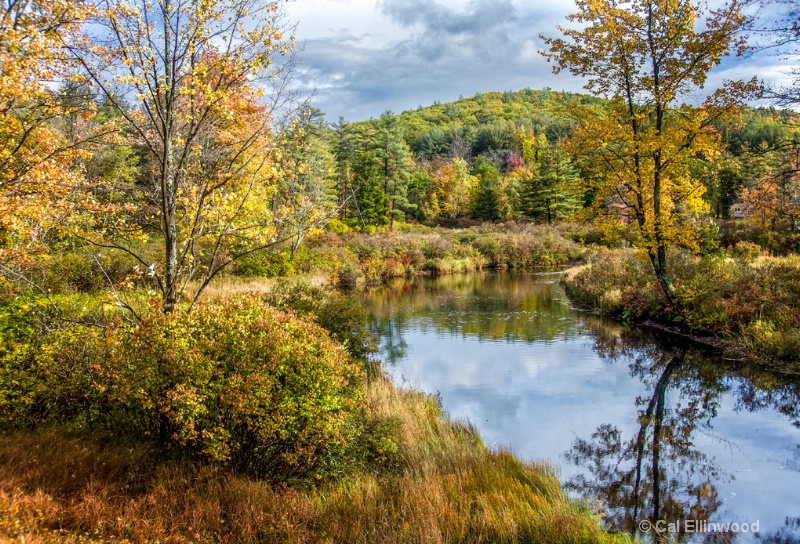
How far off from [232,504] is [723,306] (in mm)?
13910

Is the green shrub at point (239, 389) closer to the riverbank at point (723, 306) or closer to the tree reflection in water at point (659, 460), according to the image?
the tree reflection in water at point (659, 460)

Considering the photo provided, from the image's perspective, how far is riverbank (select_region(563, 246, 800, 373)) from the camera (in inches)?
453

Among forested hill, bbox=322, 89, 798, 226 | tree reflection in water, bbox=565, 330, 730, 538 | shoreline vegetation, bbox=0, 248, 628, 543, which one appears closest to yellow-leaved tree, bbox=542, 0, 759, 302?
tree reflection in water, bbox=565, 330, 730, 538

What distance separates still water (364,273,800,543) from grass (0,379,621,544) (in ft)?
4.88

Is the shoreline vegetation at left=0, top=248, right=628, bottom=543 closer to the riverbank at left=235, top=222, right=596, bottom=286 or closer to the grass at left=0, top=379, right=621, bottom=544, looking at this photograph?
the grass at left=0, top=379, right=621, bottom=544

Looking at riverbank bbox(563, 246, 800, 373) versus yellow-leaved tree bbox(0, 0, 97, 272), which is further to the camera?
riverbank bbox(563, 246, 800, 373)

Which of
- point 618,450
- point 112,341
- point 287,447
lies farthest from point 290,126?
point 618,450

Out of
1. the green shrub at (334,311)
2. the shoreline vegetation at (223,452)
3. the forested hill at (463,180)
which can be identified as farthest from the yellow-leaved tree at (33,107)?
the forested hill at (463,180)

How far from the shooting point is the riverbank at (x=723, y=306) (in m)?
11.5

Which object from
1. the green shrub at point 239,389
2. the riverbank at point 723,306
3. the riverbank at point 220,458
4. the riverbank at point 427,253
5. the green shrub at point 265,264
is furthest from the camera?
the riverbank at point 427,253

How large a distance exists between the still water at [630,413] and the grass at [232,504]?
4.88 ft

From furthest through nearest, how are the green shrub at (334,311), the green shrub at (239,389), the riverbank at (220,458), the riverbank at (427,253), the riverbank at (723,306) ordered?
the riverbank at (427,253) → the riverbank at (723,306) → the green shrub at (334,311) → the green shrub at (239,389) → the riverbank at (220,458)

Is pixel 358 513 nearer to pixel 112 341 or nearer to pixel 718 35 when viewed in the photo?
pixel 112 341

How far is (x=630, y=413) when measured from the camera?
9008mm
